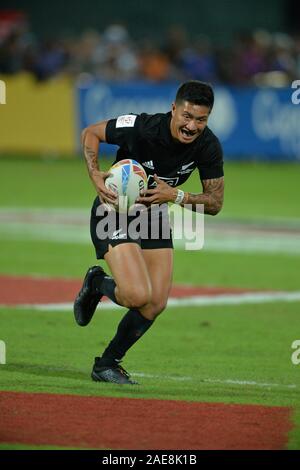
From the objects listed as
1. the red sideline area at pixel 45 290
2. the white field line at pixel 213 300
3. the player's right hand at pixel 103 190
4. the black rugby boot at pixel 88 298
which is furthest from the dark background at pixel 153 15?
the player's right hand at pixel 103 190

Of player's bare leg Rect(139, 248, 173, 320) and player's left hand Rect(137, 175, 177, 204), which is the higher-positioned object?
player's left hand Rect(137, 175, 177, 204)

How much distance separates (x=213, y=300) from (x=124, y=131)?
173 inches

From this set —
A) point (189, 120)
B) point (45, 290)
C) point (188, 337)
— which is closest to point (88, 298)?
point (189, 120)

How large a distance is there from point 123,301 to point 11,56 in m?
20.0

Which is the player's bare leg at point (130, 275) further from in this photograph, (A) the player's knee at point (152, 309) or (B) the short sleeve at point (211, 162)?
(B) the short sleeve at point (211, 162)

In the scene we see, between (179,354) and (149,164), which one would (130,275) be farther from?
(179,354)

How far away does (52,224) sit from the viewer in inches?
733

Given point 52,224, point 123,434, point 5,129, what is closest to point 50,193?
point 52,224

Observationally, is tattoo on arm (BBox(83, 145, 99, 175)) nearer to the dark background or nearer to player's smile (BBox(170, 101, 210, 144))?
player's smile (BBox(170, 101, 210, 144))

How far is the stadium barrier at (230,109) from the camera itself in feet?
87.0

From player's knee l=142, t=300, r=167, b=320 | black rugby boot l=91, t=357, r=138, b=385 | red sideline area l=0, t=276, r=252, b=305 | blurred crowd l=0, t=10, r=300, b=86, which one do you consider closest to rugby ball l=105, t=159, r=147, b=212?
player's knee l=142, t=300, r=167, b=320

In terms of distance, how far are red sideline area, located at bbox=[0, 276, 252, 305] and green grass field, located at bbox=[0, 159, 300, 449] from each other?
41 centimetres

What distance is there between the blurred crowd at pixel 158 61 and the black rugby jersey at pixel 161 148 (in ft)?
61.5

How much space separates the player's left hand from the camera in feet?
27.9
